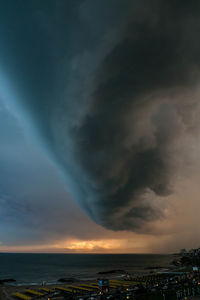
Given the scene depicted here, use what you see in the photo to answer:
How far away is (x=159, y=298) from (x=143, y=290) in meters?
7.68

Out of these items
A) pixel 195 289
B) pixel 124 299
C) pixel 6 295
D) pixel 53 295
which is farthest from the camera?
pixel 6 295

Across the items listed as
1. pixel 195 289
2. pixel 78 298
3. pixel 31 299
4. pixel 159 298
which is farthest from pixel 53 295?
pixel 195 289

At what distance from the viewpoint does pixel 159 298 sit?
5306 centimetres

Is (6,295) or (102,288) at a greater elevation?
(102,288)

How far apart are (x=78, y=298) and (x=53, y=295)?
14.7 meters

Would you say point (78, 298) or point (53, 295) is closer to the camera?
point (78, 298)

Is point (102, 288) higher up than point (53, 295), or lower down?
higher up

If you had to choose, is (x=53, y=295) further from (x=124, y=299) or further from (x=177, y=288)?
(x=177, y=288)

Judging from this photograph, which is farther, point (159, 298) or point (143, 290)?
point (143, 290)

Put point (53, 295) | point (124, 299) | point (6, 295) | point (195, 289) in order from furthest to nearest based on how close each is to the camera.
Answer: point (6, 295)
point (53, 295)
point (195, 289)
point (124, 299)

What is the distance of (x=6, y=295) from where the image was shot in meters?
68.7

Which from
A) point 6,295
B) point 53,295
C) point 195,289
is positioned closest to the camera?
point 195,289

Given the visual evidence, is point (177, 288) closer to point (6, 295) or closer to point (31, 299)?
point (31, 299)

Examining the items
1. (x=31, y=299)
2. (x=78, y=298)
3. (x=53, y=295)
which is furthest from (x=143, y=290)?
(x=31, y=299)
